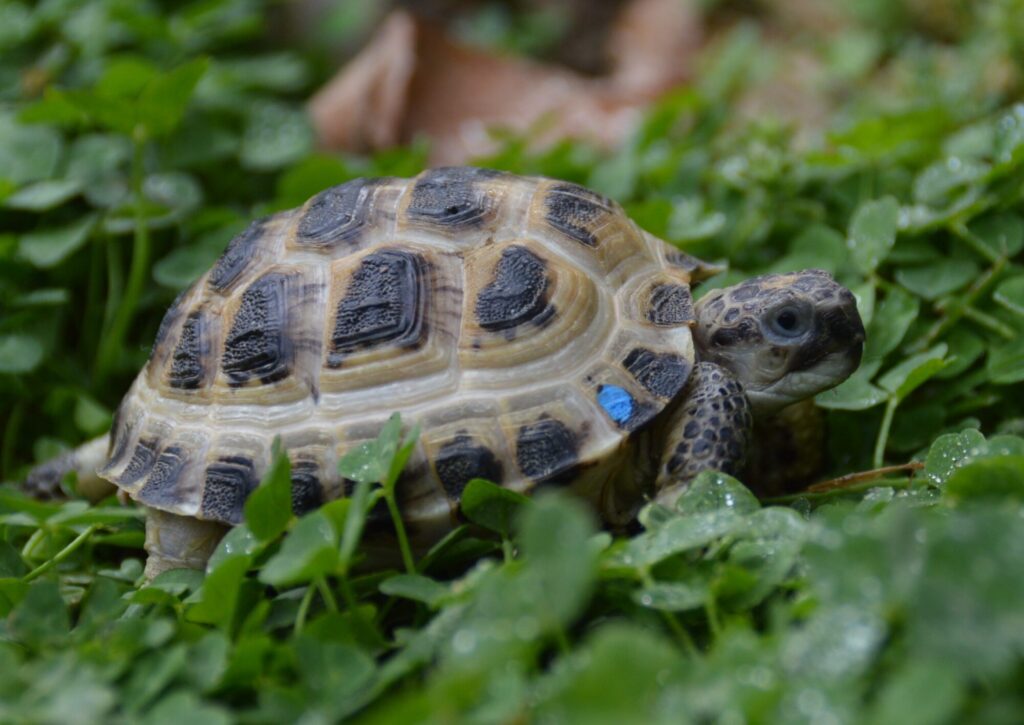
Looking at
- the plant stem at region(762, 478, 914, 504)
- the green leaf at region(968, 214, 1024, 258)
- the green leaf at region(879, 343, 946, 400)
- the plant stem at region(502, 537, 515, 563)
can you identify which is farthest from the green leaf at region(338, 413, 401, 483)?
the green leaf at region(968, 214, 1024, 258)

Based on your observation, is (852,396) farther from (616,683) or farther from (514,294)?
(616,683)

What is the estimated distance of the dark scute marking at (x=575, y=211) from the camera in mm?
2135

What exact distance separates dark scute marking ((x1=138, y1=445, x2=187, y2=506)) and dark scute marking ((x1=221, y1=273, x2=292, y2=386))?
0.60 feet

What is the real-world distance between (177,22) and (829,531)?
3702mm

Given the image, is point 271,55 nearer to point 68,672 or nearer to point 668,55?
point 668,55

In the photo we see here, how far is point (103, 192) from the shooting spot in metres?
3.13

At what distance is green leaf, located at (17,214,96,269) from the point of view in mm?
2807

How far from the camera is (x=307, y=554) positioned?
4.94ft

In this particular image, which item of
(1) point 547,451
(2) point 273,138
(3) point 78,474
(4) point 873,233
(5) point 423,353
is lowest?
(3) point 78,474

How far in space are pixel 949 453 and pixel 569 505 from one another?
953 mm

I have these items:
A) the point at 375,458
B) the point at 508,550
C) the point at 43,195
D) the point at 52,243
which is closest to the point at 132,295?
the point at 52,243

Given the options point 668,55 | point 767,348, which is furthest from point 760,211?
point 668,55

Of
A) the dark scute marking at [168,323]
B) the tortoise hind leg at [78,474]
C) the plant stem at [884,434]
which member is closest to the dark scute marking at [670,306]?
the plant stem at [884,434]

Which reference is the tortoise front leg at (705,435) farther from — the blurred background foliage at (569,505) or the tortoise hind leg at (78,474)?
the tortoise hind leg at (78,474)
